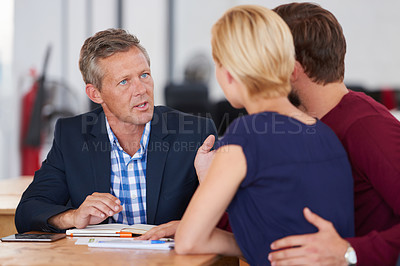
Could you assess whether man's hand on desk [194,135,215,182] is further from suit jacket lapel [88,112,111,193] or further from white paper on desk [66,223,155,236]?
suit jacket lapel [88,112,111,193]

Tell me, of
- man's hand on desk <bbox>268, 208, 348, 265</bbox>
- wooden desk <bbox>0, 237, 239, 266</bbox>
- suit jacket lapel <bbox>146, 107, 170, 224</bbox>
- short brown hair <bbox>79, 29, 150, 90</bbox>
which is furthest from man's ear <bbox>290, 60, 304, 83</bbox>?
short brown hair <bbox>79, 29, 150, 90</bbox>

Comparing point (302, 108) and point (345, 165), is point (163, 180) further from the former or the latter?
point (345, 165)

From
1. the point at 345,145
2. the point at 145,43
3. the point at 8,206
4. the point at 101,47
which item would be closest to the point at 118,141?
the point at 101,47

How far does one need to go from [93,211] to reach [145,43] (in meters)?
6.54

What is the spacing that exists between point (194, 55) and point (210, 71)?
440 millimetres

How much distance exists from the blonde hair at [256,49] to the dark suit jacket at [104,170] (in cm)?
81

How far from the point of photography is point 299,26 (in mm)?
1501

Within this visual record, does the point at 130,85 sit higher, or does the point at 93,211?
the point at 130,85

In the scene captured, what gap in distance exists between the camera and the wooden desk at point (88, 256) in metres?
1.29

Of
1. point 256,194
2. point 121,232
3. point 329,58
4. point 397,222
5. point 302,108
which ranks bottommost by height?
point 121,232

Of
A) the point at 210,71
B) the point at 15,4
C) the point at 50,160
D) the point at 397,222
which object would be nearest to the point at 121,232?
the point at 50,160

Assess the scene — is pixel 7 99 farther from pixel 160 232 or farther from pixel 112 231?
pixel 160 232

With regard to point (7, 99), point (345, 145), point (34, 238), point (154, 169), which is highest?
point (345, 145)

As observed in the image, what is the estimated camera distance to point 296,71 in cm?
155
